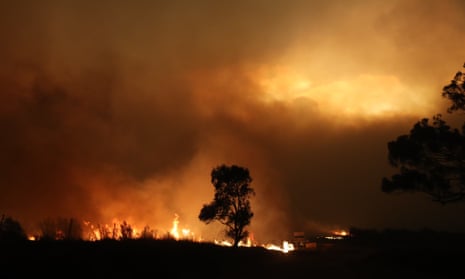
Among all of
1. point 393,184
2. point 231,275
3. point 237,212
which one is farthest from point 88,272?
point 237,212

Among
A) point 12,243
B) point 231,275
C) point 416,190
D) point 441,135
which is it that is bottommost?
point 231,275

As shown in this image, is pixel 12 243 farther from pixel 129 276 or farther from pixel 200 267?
pixel 200 267

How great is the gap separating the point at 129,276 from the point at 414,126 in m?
22.7

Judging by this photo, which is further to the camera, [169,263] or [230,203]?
[230,203]

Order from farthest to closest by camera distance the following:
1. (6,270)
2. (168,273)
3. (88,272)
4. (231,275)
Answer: (231,275) < (168,273) < (88,272) < (6,270)

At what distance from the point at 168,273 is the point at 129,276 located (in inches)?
99.4

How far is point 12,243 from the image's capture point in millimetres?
19516

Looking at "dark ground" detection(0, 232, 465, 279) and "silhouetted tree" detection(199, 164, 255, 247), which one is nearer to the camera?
"dark ground" detection(0, 232, 465, 279)

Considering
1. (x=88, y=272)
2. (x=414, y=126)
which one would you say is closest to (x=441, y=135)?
(x=414, y=126)

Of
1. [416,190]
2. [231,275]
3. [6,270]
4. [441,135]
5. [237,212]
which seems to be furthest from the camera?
[237,212]

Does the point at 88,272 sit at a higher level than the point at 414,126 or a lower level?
lower

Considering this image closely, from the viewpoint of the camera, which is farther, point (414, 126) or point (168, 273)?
point (414, 126)

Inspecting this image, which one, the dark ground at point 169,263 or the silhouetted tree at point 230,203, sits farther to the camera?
the silhouetted tree at point 230,203

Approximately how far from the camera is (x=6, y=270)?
611 inches
